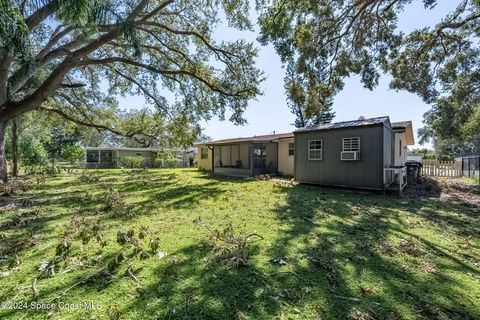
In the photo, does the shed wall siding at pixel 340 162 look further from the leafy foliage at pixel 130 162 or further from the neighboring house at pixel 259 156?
the leafy foliage at pixel 130 162

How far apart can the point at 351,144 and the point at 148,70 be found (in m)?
10.0

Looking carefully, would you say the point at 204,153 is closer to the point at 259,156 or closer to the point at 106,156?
→ the point at 259,156

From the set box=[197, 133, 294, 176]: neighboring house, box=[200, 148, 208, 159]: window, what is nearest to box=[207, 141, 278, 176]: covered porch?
box=[197, 133, 294, 176]: neighboring house

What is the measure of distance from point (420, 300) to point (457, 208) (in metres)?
6.62

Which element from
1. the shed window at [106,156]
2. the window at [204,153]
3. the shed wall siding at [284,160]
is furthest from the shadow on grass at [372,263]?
the shed window at [106,156]

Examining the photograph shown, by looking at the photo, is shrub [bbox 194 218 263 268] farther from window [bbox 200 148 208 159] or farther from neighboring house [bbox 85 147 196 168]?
neighboring house [bbox 85 147 196 168]

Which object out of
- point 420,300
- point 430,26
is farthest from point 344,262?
point 430,26

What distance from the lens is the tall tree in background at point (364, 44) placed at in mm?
9867

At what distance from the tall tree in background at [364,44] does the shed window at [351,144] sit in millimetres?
2665

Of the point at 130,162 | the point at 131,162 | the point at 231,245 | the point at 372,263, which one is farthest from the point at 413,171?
the point at 130,162

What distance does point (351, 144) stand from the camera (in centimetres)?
1018

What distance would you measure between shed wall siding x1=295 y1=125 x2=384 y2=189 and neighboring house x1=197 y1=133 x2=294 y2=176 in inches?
149

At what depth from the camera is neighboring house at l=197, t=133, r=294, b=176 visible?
16016 millimetres

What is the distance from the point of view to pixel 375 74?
11.7 m
